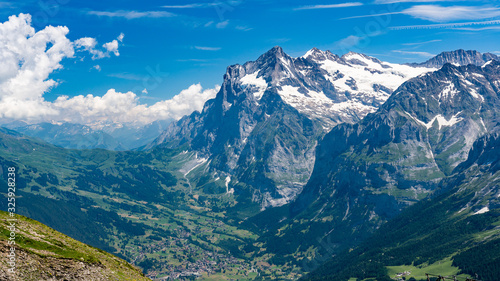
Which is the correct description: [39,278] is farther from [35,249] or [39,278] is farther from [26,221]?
[26,221]

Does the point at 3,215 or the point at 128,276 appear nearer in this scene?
the point at 3,215

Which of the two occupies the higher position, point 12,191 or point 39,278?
point 12,191

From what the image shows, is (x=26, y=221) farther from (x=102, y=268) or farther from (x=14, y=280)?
(x=14, y=280)

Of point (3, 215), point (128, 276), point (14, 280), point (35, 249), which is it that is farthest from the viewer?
point (128, 276)

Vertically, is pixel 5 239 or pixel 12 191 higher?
pixel 12 191

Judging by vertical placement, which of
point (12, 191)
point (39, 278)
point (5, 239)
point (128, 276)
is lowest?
point (128, 276)

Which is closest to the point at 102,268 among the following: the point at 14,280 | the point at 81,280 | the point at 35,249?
the point at 81,280

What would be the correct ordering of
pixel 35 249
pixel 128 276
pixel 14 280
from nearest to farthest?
pixel 14 280 < pixel 35 249 < pixel 128 276

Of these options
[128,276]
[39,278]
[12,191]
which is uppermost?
[12,191]

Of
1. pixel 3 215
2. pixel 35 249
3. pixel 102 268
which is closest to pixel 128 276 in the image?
pixel 102 268
